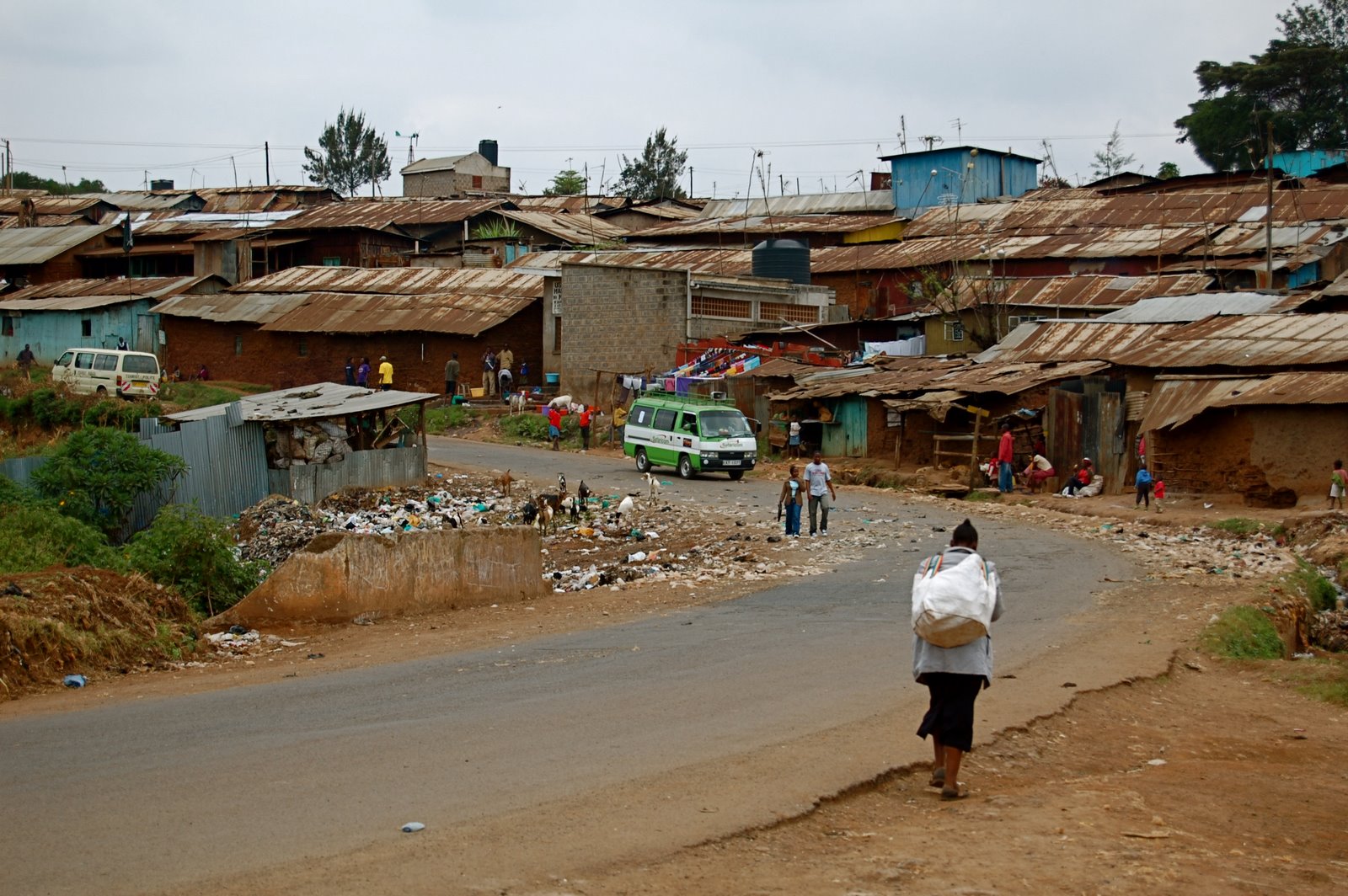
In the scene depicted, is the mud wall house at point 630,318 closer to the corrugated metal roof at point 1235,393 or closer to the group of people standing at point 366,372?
the group of people standing at point 366,372

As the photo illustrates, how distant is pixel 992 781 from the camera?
27.7ft

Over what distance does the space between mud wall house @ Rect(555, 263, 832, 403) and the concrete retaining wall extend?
1020 inches

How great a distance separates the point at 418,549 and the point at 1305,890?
10783 mm

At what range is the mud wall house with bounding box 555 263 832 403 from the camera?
1681 inches

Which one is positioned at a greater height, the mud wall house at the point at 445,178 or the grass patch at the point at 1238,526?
the mud wall house at the point at 445,178

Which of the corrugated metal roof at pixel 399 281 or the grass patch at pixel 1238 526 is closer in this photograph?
the grass patch at pixel 1238 526

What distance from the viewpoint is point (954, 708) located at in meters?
7.72

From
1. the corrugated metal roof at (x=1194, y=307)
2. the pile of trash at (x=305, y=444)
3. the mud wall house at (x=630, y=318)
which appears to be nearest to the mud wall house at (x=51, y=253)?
the mud wall house at (x=630, y=318)

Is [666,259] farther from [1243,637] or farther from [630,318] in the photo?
[1243,637]

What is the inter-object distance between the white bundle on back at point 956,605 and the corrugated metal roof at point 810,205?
55781 mm

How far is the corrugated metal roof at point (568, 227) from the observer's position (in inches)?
2384

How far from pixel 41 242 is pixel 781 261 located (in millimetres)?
33172

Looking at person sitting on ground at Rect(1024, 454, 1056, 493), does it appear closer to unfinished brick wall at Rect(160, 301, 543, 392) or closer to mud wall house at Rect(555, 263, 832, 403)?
mud wall house at Rect(555, 263, 832, 403)

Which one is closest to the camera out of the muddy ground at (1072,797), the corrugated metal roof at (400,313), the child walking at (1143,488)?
the muddy ground at (1072,797)
